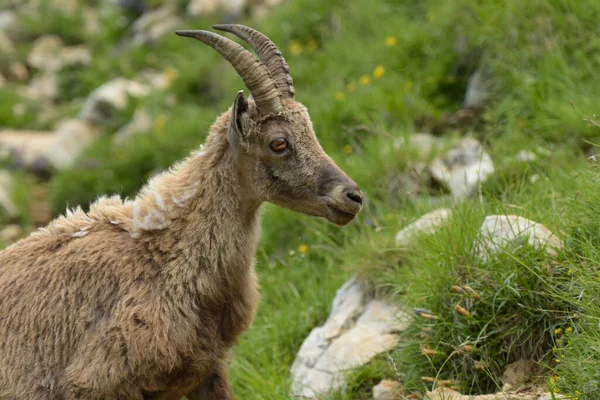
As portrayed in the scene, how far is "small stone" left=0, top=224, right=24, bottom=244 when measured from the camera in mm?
10716

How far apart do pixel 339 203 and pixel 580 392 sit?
5.50ft

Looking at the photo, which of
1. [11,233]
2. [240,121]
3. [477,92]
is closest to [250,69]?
[240,121]

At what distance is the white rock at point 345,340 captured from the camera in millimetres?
5609

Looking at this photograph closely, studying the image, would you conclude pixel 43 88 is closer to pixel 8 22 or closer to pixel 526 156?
pixel 8 22

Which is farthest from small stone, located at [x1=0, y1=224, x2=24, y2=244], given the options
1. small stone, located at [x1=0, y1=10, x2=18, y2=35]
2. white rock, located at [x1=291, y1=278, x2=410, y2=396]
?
small stone, located at [x1=0, y1=10, x2=18, y2=35]

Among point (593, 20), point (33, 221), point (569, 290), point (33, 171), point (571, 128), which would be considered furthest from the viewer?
point (33, 171)

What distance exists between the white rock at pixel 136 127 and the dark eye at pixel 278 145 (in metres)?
7.71

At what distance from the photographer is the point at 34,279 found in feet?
16.2

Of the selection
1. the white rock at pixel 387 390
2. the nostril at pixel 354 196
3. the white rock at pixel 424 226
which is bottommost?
the white rock at pixel 387 390

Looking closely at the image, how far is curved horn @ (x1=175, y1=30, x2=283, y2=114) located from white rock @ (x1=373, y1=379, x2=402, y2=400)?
6.09 ft

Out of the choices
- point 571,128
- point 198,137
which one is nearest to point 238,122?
point 571,128

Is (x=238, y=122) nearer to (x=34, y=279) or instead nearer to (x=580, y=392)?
(x=34, y=279)

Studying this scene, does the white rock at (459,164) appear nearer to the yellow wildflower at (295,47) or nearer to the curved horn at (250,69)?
the curved horn at (250,69)

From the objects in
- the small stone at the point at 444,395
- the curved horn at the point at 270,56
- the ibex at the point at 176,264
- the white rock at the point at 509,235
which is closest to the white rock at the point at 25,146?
the ibex at the point at 176,264
